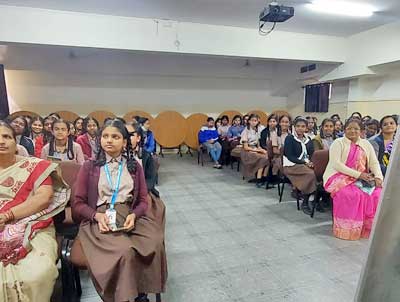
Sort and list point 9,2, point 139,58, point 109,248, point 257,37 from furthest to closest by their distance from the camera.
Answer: point 139,58
point 257,37
point 9,2
point 109,248

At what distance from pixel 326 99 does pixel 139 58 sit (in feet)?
16.4

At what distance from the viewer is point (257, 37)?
5297 mm

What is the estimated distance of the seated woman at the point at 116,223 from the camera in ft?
4.33

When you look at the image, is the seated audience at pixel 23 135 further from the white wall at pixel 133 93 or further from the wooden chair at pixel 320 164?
the white wall at pixel 133 93

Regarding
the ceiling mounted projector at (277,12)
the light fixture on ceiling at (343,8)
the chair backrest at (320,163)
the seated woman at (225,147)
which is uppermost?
the light fixture on ceiling at (343,8)

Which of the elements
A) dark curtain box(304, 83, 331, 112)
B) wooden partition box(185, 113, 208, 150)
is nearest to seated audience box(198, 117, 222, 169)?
wooden partition box(185, 113, 208, 150)

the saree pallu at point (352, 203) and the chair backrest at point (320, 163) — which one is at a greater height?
the chair backrest at point (320, 163)

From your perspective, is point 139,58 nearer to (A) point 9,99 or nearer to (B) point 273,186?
(A) point 9,99

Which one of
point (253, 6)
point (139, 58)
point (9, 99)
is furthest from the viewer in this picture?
point (139, 58)

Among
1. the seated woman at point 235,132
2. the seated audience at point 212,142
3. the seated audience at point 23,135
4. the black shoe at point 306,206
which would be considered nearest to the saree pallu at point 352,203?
Answer: the black shoe at point 306,206

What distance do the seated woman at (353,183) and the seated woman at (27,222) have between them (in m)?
2.30

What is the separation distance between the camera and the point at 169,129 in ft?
24.4

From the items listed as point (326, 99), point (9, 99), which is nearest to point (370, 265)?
point (326, 99)

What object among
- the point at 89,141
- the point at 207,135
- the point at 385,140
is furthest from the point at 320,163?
the point at 207,135
